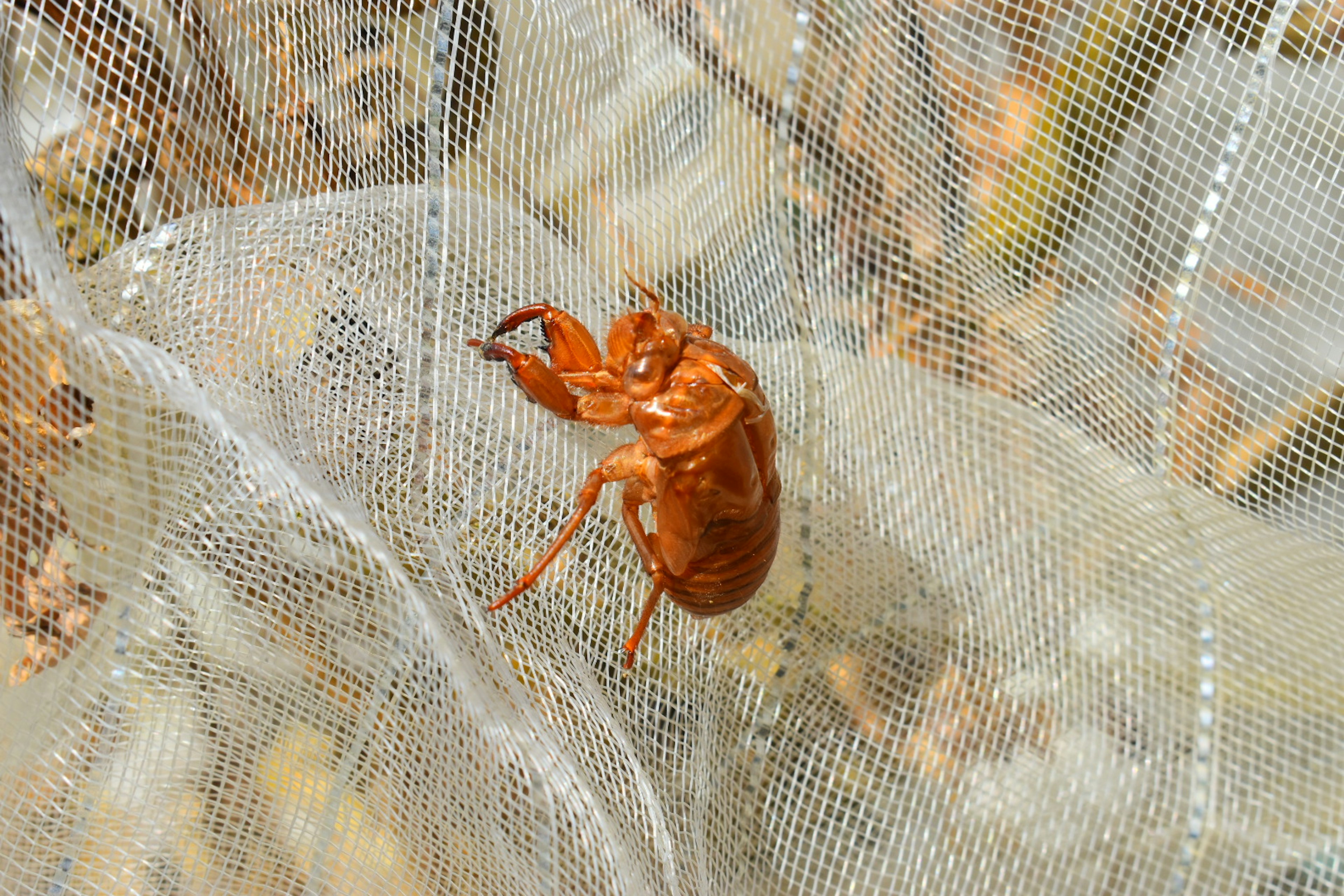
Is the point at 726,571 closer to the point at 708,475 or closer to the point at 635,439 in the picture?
the point at 708,475

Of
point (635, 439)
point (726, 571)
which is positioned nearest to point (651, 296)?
point (635, 439)

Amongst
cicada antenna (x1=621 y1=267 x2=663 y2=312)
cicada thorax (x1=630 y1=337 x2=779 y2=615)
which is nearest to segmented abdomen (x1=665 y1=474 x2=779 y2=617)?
cicada thorax (x1=630 y1=337 x2=779 y2=615)

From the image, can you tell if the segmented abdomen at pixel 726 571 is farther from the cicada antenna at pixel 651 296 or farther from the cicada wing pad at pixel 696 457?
the cicada antenna at pixel 651 296

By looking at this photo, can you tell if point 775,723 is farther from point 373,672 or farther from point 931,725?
point 373,672

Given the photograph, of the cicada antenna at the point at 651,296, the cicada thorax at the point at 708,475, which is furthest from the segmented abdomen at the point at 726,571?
the cicada antenna at the point at 651,296

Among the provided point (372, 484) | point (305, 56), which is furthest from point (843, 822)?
point (305, 56)

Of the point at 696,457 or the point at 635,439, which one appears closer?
the point at 696,457

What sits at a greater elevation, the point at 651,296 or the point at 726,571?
the point at 651,296

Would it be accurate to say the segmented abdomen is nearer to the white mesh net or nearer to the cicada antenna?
the white mesh net
